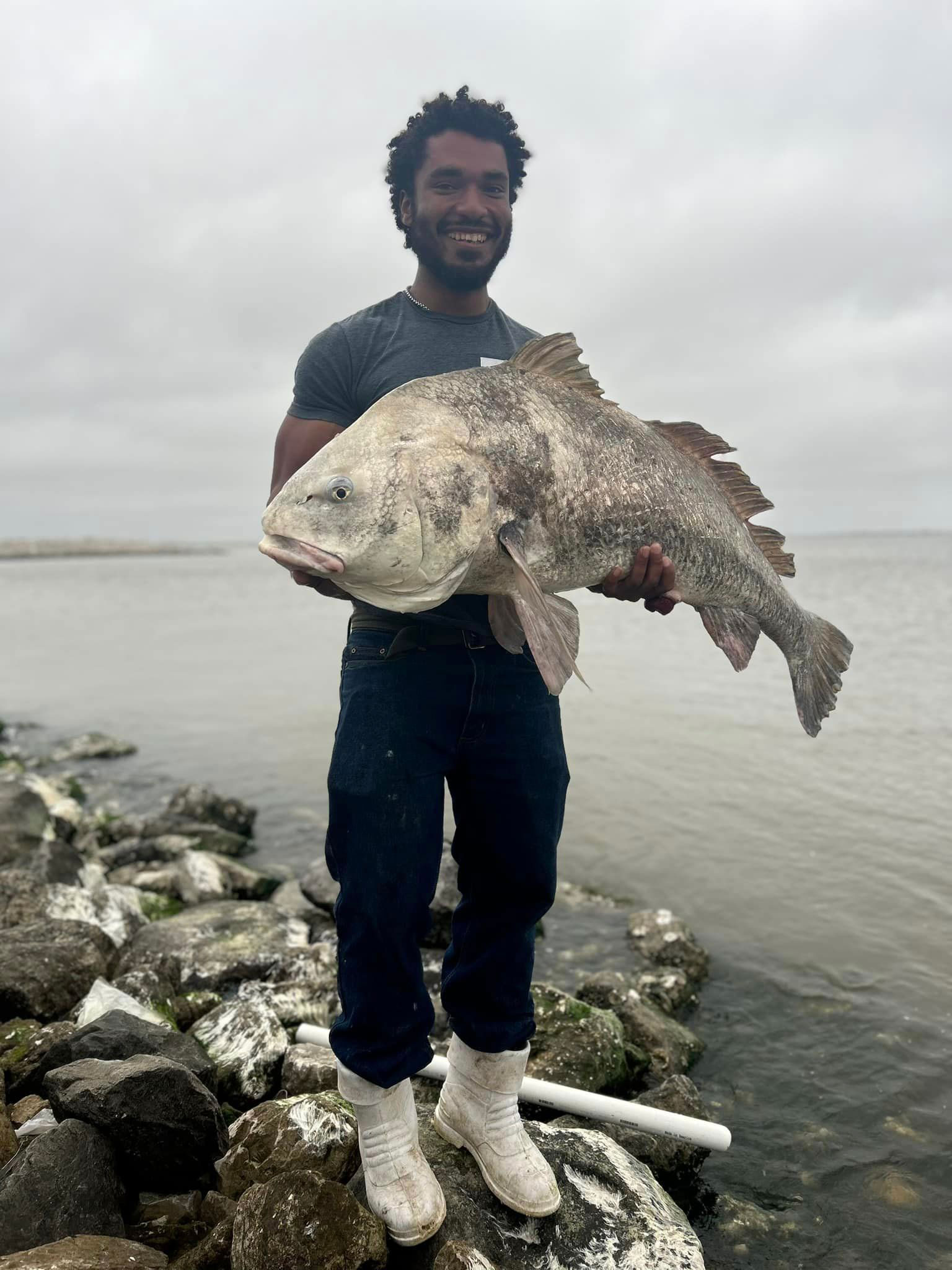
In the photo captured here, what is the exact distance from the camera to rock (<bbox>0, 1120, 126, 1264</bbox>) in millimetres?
2963

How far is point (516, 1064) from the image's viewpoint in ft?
11.3

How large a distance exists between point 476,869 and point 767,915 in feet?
18.8

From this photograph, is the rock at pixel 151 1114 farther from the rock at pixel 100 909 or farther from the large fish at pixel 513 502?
the rock at pixel 100 909

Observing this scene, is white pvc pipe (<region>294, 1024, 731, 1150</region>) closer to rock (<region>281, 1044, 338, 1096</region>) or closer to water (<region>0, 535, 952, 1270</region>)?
rock (<region>281, 1044, 338, 1096</region>)

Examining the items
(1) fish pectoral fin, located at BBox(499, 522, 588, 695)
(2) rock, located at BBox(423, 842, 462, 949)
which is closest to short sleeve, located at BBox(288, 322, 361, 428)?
(1) fish pectoral fin, located at BBox(499, 522, 588, 695)

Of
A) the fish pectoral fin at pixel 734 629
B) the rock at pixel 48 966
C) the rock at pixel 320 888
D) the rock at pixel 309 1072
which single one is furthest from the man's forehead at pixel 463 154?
the rock at pixel 320 888

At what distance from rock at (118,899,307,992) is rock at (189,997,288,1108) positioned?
732mm

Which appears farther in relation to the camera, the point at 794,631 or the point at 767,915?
the point at 767,915

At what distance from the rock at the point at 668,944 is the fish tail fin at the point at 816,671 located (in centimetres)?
334

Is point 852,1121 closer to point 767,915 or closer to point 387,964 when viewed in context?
point 767,915

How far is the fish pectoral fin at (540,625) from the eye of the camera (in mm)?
2768

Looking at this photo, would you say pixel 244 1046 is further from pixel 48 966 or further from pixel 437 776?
pixel 437 776

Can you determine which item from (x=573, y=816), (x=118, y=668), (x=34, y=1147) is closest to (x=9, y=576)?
(x=118, y=668)

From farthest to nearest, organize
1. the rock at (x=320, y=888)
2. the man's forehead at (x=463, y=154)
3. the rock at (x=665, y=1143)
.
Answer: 1. the rock at (x=320, y=888)
2. the rock at (x=665, y=1143)
3. the man's forehead at (x=463, y=154)
